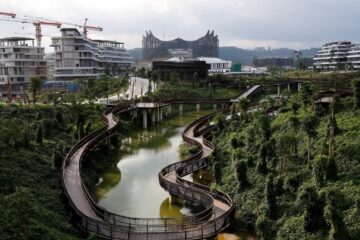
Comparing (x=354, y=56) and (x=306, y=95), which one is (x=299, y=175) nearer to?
(x=306, y=95)

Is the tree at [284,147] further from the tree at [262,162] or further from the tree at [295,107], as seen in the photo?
the tree at [295,107]

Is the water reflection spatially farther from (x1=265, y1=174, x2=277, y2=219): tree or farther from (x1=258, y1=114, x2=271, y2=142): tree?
(x1=258, y1=114, x2=271, y2=142): tree

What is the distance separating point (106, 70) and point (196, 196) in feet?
352

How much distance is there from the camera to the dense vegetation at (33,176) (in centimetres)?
2218

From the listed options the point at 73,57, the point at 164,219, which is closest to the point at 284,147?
the point at 164,219

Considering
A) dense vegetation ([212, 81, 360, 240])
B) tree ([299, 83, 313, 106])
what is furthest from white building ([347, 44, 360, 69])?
dense vegetation ([212, 81, 360, 240])

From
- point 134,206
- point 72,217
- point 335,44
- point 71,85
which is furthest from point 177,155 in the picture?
point 335,44

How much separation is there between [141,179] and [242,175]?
42.3ft

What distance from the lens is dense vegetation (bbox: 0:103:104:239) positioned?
2218 cm

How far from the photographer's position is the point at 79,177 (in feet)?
117

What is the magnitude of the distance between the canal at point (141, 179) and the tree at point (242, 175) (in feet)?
14.8

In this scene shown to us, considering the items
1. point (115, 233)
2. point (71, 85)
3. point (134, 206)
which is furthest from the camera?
point (71, 85)

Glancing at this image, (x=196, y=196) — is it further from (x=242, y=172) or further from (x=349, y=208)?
(x=349, y=208)

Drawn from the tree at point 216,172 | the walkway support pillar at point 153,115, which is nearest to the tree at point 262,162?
the tree at point 216,172
